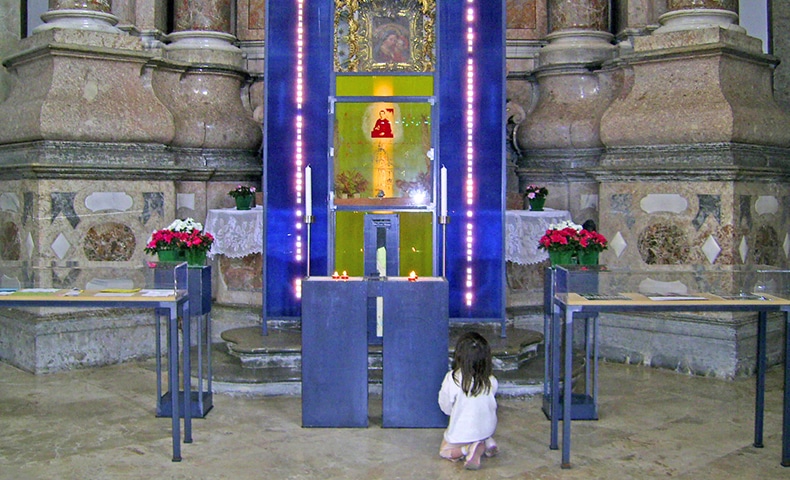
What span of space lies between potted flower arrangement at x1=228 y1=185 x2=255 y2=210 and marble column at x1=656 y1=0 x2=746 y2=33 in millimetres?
4440

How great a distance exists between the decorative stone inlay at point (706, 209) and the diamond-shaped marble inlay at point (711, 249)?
0.54 feet

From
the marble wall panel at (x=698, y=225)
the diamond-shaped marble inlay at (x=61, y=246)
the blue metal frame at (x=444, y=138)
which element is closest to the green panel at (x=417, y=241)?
the blue metal frame at (x=444, y=138)

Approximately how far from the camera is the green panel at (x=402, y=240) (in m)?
8.74

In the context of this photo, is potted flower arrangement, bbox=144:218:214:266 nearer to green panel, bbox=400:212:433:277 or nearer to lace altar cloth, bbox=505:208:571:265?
green panel, bbox=400:212:433:277

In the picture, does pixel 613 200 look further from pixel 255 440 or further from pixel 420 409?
pixel 255 440

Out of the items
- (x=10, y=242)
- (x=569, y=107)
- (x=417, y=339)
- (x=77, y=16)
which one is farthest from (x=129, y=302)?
(x=569, y=107)

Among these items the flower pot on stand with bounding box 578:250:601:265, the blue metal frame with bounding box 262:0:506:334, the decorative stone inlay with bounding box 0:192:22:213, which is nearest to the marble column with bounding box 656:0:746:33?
the blue metal frame with bounding box 262:0:506:334

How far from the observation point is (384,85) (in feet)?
28.6

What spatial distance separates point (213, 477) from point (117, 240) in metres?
4.18

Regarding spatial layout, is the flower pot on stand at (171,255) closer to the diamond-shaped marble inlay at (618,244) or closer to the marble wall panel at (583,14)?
the diamond-shaped marble inlay at (618,244)

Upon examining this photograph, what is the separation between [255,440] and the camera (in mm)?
6434

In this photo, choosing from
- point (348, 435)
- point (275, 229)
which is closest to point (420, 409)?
point (348, 435)

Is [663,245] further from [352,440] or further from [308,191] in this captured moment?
[352,440]

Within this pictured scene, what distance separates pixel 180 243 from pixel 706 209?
15.8 ft
